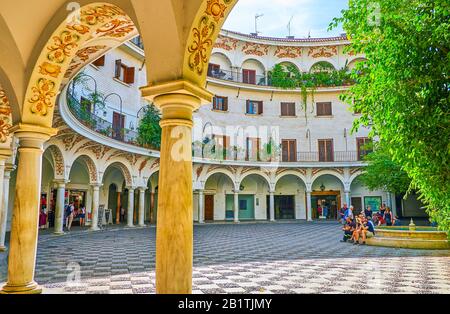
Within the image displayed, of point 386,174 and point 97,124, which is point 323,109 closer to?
point 386,174

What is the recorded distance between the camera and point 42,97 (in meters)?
6.03

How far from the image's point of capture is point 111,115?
21.1m

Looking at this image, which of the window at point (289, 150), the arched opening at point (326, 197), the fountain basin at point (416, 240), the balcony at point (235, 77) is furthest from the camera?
the arched opening at point (326, 197)

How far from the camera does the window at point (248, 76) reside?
3089 centimetres

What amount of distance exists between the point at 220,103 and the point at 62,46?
2393cm

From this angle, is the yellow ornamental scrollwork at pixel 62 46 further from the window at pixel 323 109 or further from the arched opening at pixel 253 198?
the window at pixel 323 109

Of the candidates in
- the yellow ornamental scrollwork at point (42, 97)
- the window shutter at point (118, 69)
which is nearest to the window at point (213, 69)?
the window shutter at point (118, 69)

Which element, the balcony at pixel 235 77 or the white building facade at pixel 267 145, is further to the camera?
the balcony at pixel 235 77

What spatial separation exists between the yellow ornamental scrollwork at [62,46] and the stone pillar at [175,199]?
2809 millimetres

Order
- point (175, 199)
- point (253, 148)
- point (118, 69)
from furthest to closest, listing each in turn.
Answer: point (253, 148) < point (118, 69) < point (175, 199)

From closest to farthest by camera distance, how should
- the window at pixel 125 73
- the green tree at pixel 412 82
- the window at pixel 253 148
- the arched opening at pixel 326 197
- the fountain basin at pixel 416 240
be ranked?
the green tree at pixel 412 82, the fountain basin at pixel 416 240, the window at pixel 125 73, the window at pixel 253 148, the arched opening at pixel 326 197

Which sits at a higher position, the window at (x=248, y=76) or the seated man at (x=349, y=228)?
the window at (x=248, y=76)

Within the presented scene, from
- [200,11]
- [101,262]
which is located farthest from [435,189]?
[101,262]

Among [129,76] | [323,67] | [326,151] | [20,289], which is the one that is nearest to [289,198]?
[326,151]
